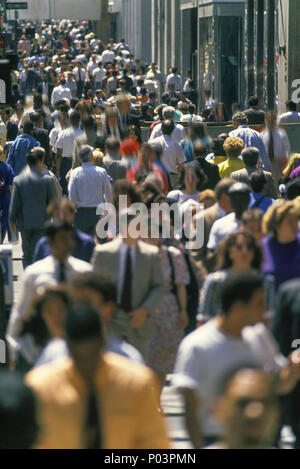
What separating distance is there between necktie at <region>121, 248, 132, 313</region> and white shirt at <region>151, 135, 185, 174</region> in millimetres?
7240

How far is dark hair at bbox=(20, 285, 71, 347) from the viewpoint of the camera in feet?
19.8

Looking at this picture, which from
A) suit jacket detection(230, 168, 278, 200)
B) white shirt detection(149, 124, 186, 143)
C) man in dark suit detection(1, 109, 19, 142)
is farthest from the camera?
man in dark suit detection(1, 109, 19, 142)

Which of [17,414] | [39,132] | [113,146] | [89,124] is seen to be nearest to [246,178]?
[113,146]

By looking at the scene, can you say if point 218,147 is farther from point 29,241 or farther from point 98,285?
point 98,285

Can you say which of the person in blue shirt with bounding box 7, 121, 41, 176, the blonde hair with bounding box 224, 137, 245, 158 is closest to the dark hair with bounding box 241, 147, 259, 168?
the blonde hair with bounding box 224, 137, 245, 158

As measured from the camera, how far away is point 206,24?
37.9 metres

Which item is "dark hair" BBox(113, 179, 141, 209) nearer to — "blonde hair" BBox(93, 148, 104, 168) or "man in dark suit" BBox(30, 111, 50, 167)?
"blonde hair" BBox(93, 148, 104, 168)

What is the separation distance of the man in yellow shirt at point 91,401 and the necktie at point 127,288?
2884mm

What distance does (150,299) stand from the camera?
7.71 m

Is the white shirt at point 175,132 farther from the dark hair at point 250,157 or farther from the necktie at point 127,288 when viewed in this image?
the necktie at point 127,288

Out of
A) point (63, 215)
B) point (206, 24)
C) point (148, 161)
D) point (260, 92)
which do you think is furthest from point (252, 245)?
point (206, 24)
